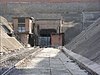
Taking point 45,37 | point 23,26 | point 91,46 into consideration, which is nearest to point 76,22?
point 45,37

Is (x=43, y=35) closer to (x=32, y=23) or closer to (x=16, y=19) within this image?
(x=32, y=23)

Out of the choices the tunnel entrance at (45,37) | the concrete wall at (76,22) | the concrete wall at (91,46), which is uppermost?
the concrete wall at (91,46)

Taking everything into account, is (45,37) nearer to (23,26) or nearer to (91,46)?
(23,26)

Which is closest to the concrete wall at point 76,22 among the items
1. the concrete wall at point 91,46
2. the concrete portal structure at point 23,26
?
the concrete portal structure at point 23,26

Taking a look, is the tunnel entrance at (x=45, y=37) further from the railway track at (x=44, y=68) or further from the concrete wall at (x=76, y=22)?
the railway track at (x=44, y=68)

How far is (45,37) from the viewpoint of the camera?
48.9 metres

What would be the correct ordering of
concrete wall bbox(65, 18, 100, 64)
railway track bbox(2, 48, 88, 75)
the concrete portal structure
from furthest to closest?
the concrete portal structure < concrete wall bbox(65, 18, 100, 64) < railway track bbox(2, 48, 88, 75)

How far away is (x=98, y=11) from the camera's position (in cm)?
5266

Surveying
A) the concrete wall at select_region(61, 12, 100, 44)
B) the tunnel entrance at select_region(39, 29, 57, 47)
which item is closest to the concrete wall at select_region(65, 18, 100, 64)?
the tunnel entrance at select_region(39, 29, 57, 47)

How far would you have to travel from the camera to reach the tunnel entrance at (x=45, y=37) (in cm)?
4850

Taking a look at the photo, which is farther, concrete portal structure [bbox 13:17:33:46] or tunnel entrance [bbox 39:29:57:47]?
tunnel entrance [bbox 39:29:57:47]

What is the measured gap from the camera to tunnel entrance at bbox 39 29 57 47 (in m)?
48.5

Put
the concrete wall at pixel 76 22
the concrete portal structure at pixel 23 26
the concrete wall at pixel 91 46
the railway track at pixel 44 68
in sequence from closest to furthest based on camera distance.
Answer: the railway track at pixel 44 68
the concrete wall at pixel 91 46
the concrete portal structure at pixel 23 26
the concrete wall at pixel 76 22

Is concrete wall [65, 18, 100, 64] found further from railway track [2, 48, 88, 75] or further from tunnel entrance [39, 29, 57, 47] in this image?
tunnel entrance [39, 29, 57, 47]
